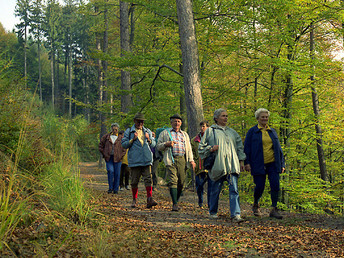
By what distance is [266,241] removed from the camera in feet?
17.3

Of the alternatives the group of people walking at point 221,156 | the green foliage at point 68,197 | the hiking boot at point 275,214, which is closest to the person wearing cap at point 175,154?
the group of people walking at point 221,156

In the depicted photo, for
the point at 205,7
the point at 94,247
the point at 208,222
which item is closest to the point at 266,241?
the point at 208,222

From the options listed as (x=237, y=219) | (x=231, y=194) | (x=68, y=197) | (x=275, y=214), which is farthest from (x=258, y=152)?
(x=68, y=197)

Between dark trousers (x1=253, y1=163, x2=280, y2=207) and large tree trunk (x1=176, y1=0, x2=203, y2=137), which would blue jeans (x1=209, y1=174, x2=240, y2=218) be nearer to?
dark trousers (x1=253, y1=163, x2=280, y2=207)

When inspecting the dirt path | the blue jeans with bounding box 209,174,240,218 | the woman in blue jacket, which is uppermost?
the woman in blue jacket

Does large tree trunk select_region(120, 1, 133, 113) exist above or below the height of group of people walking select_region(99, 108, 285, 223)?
above

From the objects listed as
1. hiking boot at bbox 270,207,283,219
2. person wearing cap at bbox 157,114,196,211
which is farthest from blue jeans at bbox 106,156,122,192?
hiking boot at bbox 270,207,283,219

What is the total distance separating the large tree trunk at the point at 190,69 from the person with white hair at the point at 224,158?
367 centimetres

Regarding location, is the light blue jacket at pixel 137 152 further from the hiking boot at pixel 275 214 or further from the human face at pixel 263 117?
the hiking boot at pixel 275 214

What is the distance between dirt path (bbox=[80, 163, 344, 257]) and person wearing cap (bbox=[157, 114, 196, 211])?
2.23 ft

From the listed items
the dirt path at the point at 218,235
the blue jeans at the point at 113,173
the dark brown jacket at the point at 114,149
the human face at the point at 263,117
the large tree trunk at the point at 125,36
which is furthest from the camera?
the large tree trunk at the point at 125,36

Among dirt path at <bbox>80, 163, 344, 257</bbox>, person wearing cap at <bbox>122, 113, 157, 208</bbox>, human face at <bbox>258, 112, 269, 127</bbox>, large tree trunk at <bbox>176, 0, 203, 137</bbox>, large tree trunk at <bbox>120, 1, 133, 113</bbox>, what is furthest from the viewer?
large tree trunk at <bbox>120, 1, 133, 113</bbox>

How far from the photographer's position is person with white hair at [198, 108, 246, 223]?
664 centimetres

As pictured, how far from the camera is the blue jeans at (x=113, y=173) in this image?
10.9 meters
